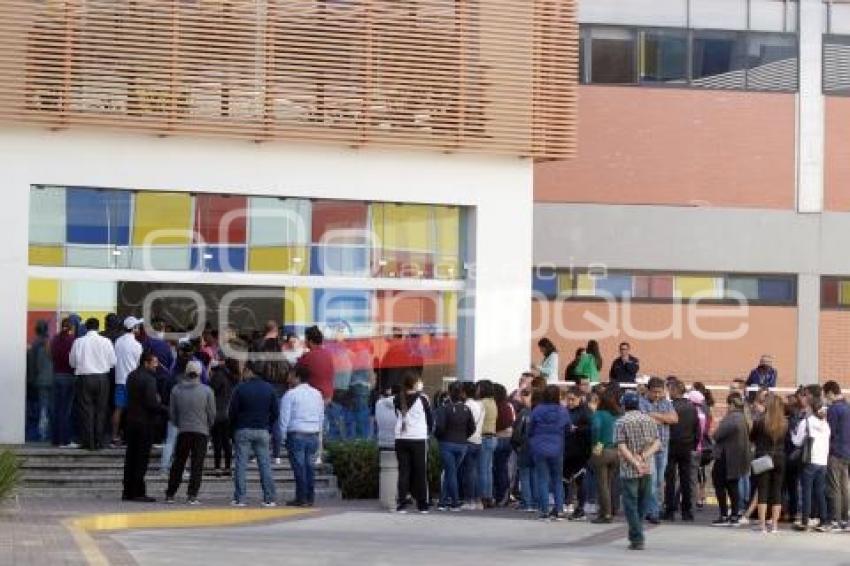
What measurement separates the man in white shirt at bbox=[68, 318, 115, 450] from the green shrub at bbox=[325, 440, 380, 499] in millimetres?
3287

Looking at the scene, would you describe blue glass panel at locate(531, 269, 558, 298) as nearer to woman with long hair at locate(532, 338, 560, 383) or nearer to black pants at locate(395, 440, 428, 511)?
woman with long hair at locate(532, 338, 560, 383)

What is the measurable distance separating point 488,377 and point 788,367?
9.19m

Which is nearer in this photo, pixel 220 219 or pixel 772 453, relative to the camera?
pixel 772 453

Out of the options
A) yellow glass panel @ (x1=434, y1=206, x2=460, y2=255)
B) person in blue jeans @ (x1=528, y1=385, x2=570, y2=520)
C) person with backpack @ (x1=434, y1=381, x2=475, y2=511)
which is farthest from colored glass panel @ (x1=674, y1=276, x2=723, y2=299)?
person in blue jeans @ (x1=528, y1=385, x2=570, y2=520)

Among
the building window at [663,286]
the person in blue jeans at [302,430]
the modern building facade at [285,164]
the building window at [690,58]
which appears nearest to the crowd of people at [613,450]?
the person in blue jeans at [302,430]

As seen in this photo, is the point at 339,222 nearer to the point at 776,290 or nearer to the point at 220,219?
the point at 220,219

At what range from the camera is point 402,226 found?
3084 centimetres

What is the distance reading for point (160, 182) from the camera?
29219mm

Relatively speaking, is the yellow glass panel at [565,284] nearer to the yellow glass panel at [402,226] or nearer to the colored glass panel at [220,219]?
the yellow glass panel at [402,226]

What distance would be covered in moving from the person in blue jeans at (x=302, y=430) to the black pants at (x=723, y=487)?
5220 mm

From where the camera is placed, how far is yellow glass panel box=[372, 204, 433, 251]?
101ft

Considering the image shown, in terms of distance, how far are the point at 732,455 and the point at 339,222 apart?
297 inches

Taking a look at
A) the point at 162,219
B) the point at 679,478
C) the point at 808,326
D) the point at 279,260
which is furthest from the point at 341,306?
the point at 808,326

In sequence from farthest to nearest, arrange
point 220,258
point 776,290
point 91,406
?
1. point 776,290
2. point 220,258
3. point 91,406
